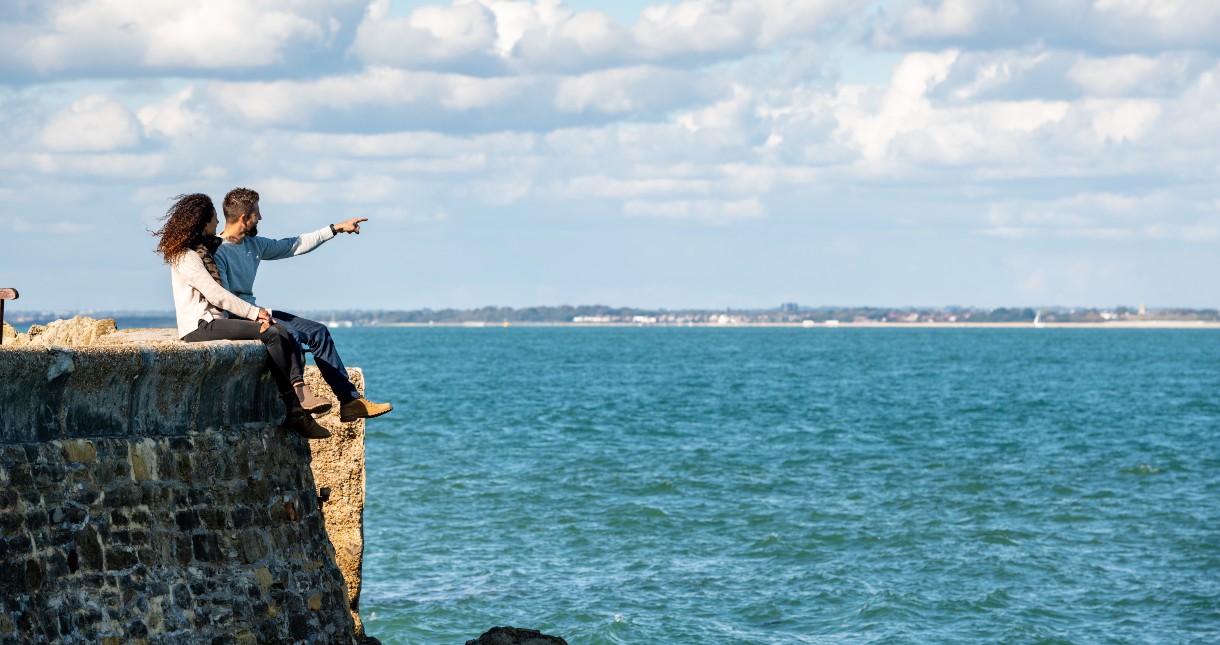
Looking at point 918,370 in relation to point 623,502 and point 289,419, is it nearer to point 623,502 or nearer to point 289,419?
point 623,502

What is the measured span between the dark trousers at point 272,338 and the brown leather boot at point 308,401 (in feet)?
0.19

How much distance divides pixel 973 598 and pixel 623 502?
28.4ft

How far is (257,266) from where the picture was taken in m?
9.13

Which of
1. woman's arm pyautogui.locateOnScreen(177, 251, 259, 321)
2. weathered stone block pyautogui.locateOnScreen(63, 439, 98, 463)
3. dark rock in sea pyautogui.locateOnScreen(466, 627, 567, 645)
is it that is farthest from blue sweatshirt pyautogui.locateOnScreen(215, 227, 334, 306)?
dark rock in sea pyautogui.locateOnScreen(466, 627, 567, 645)

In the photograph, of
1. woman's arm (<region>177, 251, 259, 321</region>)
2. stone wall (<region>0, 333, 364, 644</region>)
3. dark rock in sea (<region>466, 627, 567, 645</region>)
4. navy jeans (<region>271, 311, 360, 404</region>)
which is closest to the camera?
stone wall (<region>0, 333, 364, 644</region>)

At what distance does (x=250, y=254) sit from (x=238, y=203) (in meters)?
0.33

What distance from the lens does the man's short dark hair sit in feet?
29.2

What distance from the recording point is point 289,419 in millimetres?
8836

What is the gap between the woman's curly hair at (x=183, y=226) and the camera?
27.7 ft

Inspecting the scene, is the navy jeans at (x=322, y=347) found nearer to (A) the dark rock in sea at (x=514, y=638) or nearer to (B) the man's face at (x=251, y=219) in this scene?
(B) the man's face at (x=251, y=219)

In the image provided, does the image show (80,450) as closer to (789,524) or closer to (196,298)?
(196,298)

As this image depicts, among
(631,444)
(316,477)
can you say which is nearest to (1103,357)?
(631,444)

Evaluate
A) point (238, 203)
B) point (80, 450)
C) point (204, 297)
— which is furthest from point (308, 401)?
point (80, 450)

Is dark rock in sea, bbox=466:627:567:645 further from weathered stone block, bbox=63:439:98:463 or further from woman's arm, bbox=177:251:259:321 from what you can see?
weathered stone block, bbox=63:439:98:463
